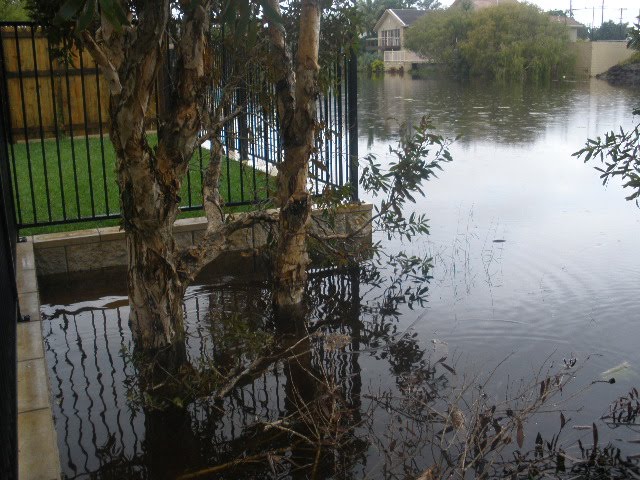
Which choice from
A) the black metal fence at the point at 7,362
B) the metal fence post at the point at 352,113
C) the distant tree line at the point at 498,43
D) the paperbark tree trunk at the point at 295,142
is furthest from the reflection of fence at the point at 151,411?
the distant tree line at the point at 498,43

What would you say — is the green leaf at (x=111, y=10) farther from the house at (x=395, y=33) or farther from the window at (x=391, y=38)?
the window at (x=391, y=38)

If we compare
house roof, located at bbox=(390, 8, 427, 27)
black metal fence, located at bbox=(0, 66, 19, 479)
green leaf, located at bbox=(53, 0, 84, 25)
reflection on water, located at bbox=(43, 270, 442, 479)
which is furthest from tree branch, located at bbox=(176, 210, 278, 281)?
house roof, located at bbox=(390, 8, 427, 27)

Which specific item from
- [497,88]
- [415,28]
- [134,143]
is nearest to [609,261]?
[134,143]

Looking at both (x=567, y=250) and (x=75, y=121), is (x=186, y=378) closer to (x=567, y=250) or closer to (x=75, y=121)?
(x=567, y=250)

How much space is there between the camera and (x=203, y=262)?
5.81 meters

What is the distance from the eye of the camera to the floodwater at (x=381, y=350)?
4625mm

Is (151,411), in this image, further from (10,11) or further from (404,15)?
(404,15)

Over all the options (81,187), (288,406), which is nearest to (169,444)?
(288,406)

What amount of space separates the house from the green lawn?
47947mm

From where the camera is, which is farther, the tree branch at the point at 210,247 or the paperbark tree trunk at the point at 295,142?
the paperbark tree trunk at the point at 295,142

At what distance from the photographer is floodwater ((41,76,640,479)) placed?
462 centimetres

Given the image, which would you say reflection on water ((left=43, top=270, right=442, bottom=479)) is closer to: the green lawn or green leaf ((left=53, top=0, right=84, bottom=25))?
the green lawn

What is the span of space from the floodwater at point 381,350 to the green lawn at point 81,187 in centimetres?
86

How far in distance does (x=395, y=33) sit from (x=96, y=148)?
186 ft
